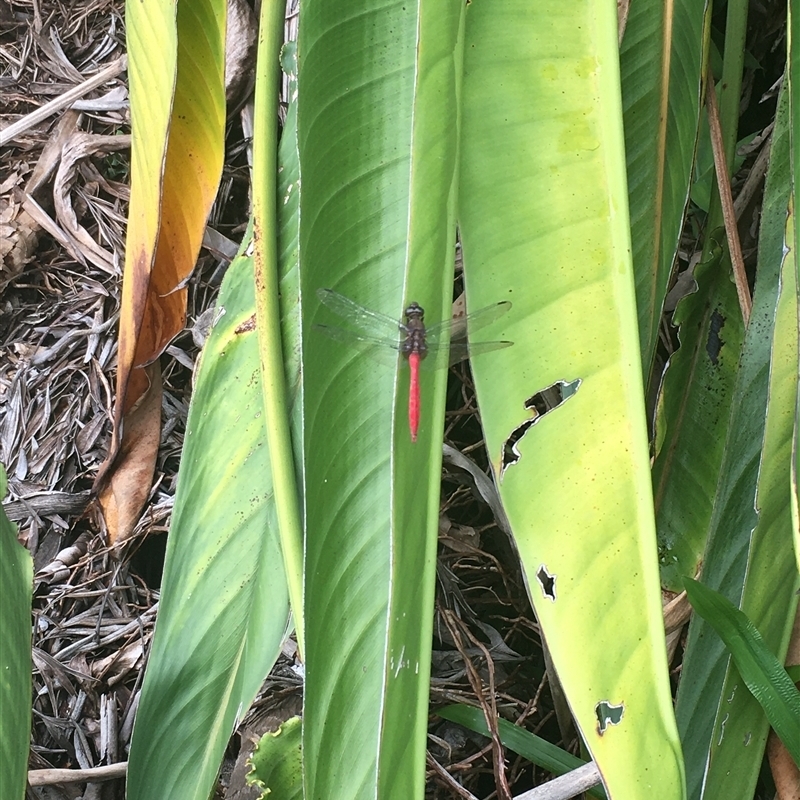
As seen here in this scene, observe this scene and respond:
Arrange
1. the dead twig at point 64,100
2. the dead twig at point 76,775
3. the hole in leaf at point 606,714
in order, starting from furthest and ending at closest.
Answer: the dead twig at point 64,100 → the dead twig at point 76,775 → the hole in leaf at point 606,714

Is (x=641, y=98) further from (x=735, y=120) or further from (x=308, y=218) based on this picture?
(x=308, y=218)

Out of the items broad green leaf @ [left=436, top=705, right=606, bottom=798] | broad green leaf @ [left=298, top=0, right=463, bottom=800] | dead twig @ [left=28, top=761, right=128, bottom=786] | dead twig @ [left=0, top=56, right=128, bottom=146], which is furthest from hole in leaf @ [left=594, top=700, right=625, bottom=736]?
dead twig @ [left=0, top=56, right=128, bottom=146]

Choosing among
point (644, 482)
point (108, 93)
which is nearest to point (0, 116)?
point (108, 93)

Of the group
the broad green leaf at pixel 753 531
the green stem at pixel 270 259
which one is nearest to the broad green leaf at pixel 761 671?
the broad green leaf at pixel 753 531

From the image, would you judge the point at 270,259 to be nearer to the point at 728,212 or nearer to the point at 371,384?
the point at 371,384

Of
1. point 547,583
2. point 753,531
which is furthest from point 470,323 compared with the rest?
point 753,531

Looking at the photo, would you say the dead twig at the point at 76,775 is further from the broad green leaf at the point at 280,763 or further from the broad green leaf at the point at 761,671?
the broad green leaf at the point at 761,671
